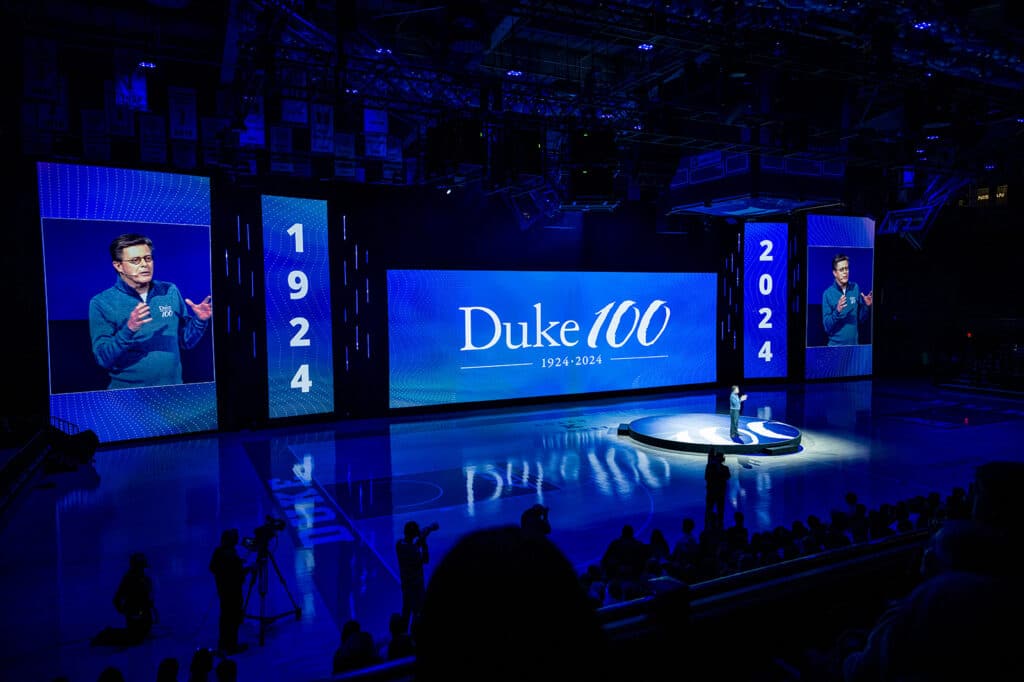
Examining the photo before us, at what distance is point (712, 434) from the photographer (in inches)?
489

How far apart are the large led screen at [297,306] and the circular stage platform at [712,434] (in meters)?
6.92

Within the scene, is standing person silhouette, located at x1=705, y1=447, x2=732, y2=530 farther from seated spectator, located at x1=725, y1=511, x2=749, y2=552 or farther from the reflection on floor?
seated spectator, located at x1=725, y1=511, x2=749, y2=552

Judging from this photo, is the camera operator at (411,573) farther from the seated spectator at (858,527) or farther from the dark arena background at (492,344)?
the seated spectator at (858,527)

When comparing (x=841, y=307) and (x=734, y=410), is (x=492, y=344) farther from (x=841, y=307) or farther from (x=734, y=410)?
(x=841, y=307)

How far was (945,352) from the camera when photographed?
22.9 metres

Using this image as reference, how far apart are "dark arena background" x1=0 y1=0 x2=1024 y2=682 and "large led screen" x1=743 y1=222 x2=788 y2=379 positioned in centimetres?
11

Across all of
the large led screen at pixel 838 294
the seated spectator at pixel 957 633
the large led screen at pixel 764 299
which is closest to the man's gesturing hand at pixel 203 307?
the seated spectator at pixel 957 633

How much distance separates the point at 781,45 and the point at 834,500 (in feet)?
21.2

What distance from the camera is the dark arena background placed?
217 centimetres

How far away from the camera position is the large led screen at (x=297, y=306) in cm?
1381

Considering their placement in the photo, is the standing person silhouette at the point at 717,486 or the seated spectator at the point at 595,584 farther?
the standing person silhouette at the point at 717,486

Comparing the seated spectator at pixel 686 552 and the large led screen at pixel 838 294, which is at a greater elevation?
the large led screen at pixel 838 294

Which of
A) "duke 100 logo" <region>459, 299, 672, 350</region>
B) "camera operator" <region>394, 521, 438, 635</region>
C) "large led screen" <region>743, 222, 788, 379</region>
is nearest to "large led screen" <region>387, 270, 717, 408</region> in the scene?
"duke 100 logo" <region>459, 299, 672, 350</region>

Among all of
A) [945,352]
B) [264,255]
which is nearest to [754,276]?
[945,352]
